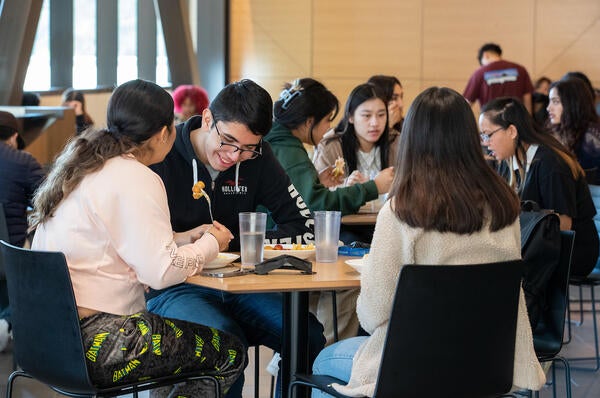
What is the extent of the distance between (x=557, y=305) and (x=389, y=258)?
0.91 metres

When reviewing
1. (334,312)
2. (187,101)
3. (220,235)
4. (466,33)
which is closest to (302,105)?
(334,312)

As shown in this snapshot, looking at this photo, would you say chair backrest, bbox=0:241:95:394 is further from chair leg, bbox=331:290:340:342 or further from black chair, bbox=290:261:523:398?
chair leg, bbox=331:290:340:342

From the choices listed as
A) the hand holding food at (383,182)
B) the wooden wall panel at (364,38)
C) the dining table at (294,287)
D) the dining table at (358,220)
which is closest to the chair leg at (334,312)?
the dining table at (358,220)

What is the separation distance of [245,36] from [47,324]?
25.9 feet

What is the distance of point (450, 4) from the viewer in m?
10.0

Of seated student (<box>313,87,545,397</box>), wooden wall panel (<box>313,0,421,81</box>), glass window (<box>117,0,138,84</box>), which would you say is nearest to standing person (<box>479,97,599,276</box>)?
seated student (<box>313,87,545,397</box>)

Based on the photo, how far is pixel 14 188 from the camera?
4188 millimetres

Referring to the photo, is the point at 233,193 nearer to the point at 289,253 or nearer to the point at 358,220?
the point at 289,253

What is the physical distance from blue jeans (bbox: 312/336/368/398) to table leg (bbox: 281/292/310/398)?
0.60ft

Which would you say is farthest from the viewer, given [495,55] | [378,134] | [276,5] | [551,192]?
[276,5]

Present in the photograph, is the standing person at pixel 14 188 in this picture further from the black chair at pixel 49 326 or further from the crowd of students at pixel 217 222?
the black chair at pixel 49 326

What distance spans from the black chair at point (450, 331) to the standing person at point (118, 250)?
1.50 ft

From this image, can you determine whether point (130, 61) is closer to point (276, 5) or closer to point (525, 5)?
point (276, 5)

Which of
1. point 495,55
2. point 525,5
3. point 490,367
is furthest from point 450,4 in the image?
point 490,367
